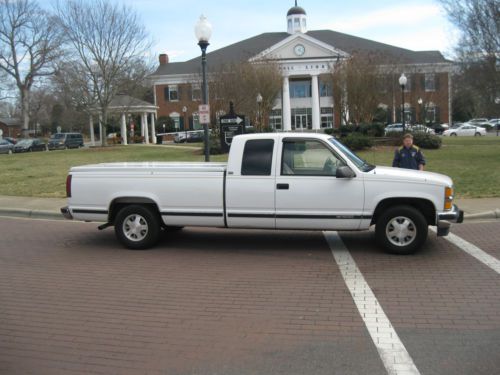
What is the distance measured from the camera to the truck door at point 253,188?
7.43 meters

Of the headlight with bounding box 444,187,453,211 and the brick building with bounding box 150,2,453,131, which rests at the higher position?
the brick building with bounding box 150,2,453,131

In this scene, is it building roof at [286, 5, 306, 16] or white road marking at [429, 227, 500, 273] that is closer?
white road marking at [429, 227, 500, 273]

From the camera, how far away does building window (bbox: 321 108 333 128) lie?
6588cm

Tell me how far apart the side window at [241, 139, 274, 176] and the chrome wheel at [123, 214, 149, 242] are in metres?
1.82

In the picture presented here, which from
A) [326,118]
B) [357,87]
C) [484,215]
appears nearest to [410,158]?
[484,215]

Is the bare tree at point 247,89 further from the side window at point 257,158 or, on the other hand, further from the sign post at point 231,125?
the side window at point 257,158

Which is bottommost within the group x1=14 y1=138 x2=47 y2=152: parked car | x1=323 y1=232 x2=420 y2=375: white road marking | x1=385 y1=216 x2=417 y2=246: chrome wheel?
x1=323 y1=232 x2=420 y2=375: white road marking

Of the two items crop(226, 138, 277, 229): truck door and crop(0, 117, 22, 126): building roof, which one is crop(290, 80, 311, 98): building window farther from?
crop(0, 117, 22, 126): building roof

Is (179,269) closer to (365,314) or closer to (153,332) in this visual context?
(153,332)

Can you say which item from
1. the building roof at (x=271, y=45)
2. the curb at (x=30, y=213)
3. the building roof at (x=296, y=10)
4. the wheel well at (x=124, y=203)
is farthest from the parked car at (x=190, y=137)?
the wheel well at (x=124, y=203)

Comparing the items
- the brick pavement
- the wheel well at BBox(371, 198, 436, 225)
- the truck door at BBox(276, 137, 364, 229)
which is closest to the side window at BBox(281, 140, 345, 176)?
the truck door at BBox(276, 137, 364, 229)

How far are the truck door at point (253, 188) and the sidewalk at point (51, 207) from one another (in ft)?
15.6

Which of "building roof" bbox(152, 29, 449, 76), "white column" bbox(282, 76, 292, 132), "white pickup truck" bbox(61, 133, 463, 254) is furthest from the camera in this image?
"white column" bbox(282, 76, 292, 132)

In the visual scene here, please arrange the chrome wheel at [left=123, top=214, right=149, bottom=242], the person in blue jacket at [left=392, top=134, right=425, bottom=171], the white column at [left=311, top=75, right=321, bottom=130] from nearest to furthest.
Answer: the chrome wheel at [left=123, top=214, right=149, bottom=242], the person in blue jacket at [left=392, top=134, right=425, bottom=171], the white column at [left=311, top=75, right=321, bottom=130]
